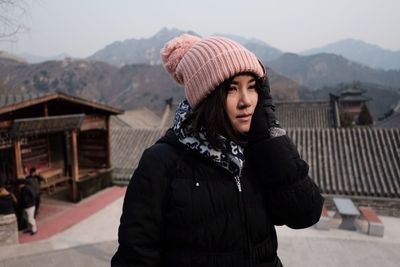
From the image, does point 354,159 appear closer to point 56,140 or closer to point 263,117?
point 56,140

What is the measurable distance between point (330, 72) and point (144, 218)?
561 ft

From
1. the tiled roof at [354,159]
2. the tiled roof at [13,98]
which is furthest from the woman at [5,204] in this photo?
the tiled roof at [354,159]

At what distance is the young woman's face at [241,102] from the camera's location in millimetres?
1598

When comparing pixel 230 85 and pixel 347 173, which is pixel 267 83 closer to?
pixel 230 85

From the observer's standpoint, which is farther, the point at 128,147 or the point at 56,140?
the point at 128,147

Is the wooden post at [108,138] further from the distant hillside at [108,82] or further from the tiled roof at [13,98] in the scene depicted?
the distant hillside at [108,82]

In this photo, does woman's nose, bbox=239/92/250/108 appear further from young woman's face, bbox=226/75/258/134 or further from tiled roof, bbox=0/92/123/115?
tiled roof, bbox=0/92/123/115

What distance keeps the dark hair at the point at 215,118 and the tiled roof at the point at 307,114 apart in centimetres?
2180

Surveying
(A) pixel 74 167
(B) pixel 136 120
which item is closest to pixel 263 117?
(A) pixel 74 167

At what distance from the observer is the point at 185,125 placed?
1.69m

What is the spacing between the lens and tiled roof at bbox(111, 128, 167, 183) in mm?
12706

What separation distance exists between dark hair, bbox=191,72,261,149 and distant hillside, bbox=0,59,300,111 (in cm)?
7401

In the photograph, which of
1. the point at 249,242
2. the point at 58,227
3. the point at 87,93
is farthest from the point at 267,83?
the point at 87,93

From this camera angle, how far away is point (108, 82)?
95438 millimetres
